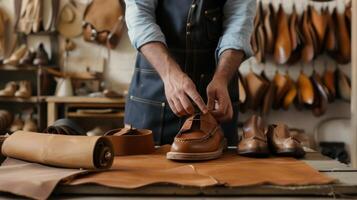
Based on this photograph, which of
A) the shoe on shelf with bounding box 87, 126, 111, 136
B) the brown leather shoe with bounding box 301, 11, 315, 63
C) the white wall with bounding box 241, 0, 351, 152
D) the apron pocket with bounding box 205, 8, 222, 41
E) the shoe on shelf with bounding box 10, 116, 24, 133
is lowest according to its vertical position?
the shoe on shelf with bounding box 87, 126, 111, 136

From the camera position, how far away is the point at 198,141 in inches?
41.0

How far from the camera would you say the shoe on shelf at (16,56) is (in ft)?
11.5

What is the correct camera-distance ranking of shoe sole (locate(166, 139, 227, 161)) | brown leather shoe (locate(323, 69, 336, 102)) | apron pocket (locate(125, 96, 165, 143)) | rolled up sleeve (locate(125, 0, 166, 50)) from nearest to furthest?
shoe sole (locate(166, 139, 227, 161)) → rolled up sleeve (locate(125, 0, 166, 50)) → apron pocket (locate(125, 96, 165, 143)) → brown leather shoe (locate(323, 69, 336, 102))

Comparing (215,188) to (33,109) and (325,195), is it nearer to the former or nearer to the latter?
(325,195)

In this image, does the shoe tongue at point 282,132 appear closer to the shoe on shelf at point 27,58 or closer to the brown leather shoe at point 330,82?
the brown leather shoe at point 330,82

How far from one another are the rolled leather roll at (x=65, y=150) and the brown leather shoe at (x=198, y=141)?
0.57ft

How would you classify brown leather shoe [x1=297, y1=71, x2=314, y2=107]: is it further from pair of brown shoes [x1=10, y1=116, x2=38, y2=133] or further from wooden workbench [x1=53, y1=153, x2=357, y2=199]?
wooden workbench [x1=53, y1=153, x2=357, y2=199]

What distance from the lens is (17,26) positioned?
→ 12.2 feet

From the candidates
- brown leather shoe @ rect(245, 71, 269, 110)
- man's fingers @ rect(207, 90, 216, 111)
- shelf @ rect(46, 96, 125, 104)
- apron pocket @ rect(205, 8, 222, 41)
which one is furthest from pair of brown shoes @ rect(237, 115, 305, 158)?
brown leather shoe @ rect(245, 71, 269, 110)

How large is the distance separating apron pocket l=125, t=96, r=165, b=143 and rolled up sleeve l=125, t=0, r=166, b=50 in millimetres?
243

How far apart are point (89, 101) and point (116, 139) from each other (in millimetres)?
2307

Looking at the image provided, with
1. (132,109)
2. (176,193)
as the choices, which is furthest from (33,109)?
(176,193)

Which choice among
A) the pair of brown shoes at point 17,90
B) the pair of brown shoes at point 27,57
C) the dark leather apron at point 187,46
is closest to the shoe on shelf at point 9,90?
the pair of brown shoes at point 17,90

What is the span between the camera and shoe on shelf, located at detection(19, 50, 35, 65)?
3534mm
